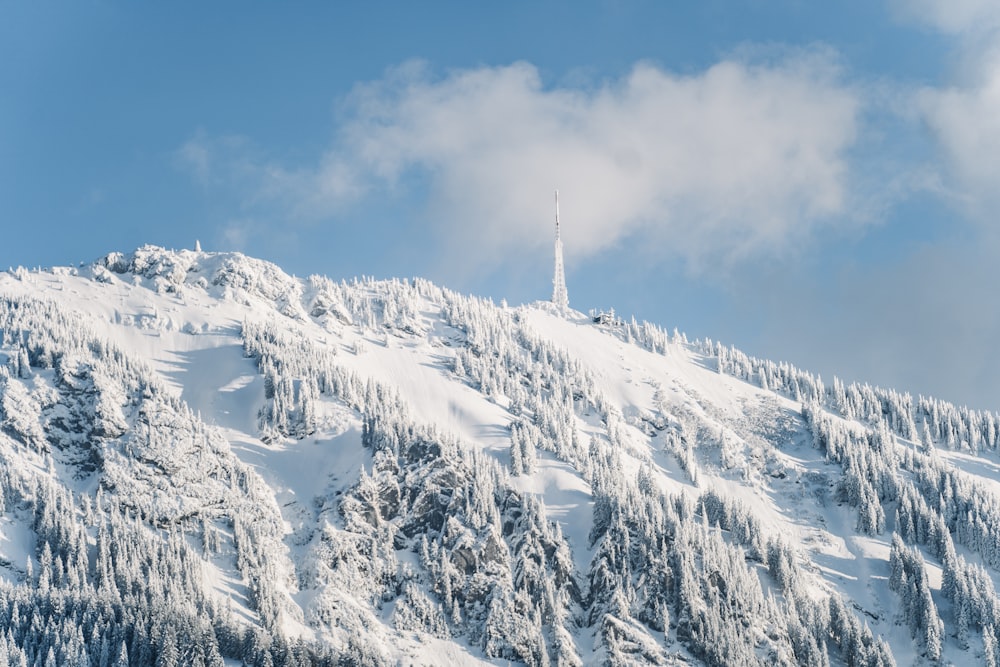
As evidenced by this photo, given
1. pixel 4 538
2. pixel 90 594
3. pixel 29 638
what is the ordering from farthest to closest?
pixel 4 538 < pixel 90 594 < pixel 29 638

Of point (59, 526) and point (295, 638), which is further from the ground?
point (59, 526)

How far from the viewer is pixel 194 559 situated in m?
197

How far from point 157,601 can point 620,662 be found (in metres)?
91.2

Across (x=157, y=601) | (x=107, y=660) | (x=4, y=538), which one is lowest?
(x=107, y=660)

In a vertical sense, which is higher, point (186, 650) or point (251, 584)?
point (251, 584)

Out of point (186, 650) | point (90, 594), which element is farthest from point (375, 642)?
point (90, 594)

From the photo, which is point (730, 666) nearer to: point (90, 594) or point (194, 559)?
point (194, 559)

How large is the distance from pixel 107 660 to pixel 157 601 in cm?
1425

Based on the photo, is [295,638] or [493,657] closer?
[295,638]

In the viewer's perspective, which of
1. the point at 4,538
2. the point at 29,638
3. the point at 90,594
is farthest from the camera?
the point at 4,538

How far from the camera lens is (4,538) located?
627 ft

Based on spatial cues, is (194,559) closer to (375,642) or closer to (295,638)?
(295,638)

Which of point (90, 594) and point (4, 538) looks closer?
point (90, 594)

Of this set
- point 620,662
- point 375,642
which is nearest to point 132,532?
point 375,642
